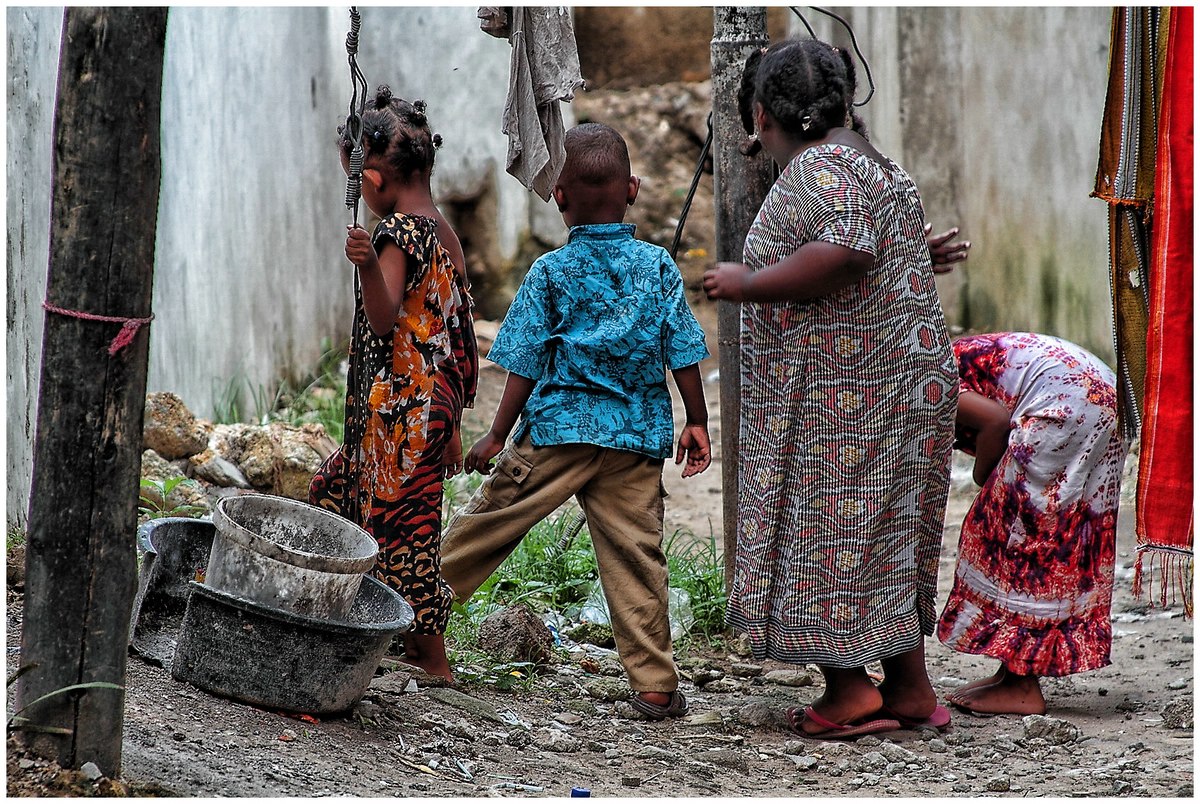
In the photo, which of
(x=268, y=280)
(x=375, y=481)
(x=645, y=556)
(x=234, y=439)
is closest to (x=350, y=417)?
(x=375, y=481)

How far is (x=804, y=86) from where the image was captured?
3.17 metres

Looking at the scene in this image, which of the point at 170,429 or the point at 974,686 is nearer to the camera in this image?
the point at 974,686

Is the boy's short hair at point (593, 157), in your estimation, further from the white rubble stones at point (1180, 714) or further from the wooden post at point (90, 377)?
the white rubble stones at point (1180, 714)

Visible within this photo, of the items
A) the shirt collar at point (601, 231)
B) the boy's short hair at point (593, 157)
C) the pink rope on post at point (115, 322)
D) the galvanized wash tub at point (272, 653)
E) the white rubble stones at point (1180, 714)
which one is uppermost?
the boy's short hair at point (593, 157)

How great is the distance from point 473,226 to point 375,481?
639 centimetres

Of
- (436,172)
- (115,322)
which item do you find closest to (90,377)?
(115,322)

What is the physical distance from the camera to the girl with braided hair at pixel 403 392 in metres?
3.31

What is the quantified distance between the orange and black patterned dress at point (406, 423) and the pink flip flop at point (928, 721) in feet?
4.21

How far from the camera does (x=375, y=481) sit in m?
3.34

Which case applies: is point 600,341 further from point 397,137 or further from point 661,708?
point 661,708

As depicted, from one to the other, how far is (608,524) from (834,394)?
73 cm

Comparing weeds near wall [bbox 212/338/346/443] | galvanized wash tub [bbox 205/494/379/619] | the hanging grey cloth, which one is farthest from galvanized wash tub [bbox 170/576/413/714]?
weeds near wall [bbox 212/338/346/443]

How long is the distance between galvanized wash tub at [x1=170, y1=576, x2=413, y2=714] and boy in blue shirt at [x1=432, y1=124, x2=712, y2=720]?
2.20ft

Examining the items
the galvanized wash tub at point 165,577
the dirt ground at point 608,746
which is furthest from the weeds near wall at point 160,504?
the galvanized wash tub at point 165,577
